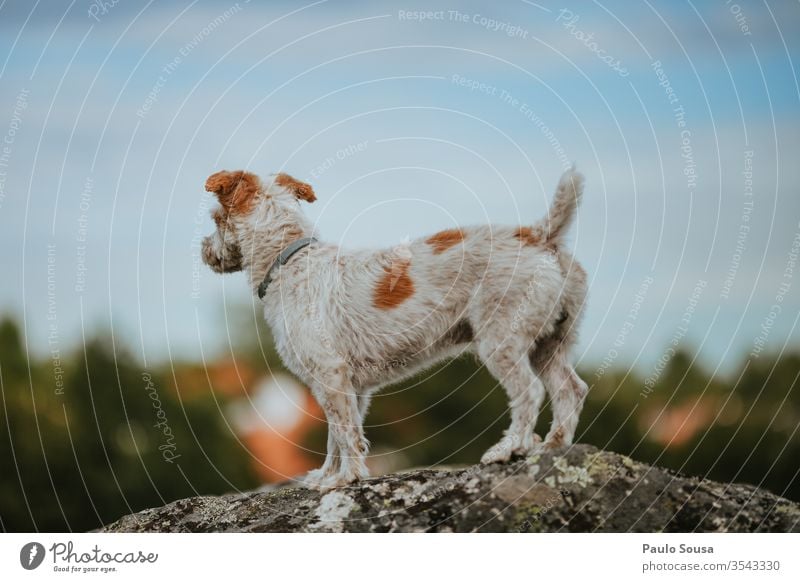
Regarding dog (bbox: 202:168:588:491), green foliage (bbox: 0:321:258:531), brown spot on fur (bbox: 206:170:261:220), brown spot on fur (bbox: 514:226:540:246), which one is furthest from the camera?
green foliage (bbox: 0:321:258:531)

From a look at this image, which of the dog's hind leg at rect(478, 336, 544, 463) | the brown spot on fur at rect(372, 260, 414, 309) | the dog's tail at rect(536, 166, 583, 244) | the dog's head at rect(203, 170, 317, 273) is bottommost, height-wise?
the dog's hind leg at rect(478, 336, 544, 463)

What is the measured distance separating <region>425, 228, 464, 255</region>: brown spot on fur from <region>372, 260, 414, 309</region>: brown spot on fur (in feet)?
1.04

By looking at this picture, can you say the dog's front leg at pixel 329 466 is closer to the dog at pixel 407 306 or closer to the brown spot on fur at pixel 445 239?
the dog at pixel 407 306

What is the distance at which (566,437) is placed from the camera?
910cm

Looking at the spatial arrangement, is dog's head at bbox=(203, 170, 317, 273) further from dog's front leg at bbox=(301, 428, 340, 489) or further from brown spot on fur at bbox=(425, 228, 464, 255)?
dog's front leg at bbox=(301, 428, 340, 489)

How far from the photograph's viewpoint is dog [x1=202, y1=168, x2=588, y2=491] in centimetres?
907

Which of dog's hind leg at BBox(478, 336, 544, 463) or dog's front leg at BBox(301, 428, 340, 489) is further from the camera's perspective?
dog's front leg at BBox(301, 428, 340, 489)

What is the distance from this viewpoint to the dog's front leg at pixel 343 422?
927 centimetres

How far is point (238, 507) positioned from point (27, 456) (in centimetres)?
1368

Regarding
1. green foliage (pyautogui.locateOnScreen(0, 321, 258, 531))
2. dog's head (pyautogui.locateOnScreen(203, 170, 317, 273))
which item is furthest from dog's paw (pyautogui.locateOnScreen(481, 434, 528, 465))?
green foliage (pyautogui.locateOnScreen(0, 321, 258, 531))

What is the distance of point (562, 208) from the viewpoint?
30.0ft

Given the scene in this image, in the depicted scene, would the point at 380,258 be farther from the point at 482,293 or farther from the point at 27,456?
the point at 27,456
